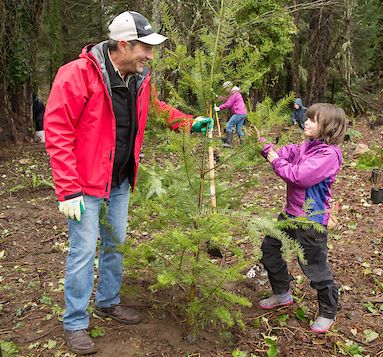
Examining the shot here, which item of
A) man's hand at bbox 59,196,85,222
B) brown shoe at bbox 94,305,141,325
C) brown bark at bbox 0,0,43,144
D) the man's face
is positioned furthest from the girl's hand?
brown bark at bbox 0,0,43,144

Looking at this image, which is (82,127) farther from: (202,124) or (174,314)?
(174,314)

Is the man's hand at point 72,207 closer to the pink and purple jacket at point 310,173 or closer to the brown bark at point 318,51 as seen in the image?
the pink and purple jacket at point 310,173

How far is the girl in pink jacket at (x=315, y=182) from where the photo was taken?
2996 millimetres

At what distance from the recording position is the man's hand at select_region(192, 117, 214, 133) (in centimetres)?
271

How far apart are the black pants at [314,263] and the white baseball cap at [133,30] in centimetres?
177

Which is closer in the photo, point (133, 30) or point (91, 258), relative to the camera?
point (133, 30)

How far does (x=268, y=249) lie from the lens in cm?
343

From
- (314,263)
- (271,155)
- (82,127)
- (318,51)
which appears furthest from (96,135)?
(318,51)

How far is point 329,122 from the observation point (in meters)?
3.07

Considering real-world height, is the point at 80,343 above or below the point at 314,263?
below

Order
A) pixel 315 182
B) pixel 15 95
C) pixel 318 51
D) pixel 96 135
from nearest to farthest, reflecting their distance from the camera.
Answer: pixel 96 135, pixel 315 182, pixel 15 95, pixel 318 51

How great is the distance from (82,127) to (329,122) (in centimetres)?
174

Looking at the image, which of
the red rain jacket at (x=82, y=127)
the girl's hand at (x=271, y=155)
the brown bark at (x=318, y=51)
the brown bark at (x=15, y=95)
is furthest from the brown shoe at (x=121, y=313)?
the brown bark at (x=318, y=51)

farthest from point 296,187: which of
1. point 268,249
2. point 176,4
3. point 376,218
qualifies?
point 176,4
